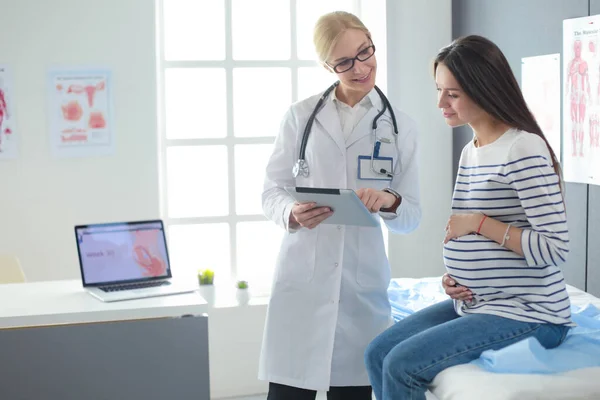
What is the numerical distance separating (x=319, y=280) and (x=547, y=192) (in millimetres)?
736

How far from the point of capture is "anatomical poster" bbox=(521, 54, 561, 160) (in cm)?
323

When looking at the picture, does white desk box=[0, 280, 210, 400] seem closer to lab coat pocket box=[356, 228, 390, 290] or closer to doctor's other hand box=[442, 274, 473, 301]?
lab coat pocket box=[356, 228, 390, 290]

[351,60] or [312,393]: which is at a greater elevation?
[351,60]

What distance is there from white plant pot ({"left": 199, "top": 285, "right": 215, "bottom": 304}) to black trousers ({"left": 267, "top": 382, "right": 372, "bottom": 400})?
157 centimetres

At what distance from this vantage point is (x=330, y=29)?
2352 millimetres

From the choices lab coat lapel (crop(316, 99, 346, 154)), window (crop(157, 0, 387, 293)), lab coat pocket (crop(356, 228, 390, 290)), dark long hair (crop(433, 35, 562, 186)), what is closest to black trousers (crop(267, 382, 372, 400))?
lab coat pocket (crop(356, 228, 390, 290))

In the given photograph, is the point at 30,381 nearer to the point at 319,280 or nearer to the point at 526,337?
the point at 319,280

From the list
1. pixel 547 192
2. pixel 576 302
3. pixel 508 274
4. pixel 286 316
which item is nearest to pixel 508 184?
pixel 547 192

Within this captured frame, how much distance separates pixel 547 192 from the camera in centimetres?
195

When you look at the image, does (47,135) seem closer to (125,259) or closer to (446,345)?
(125,259)

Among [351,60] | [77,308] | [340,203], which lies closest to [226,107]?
[351,60]

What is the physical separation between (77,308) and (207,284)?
1.75 m

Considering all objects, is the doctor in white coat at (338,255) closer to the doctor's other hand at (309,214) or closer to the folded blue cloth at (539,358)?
the doctor's other hand at (309,214)

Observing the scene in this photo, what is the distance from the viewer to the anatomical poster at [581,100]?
2949 mm
